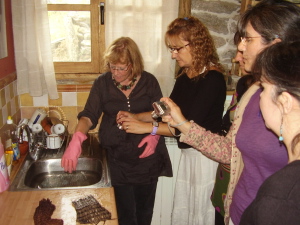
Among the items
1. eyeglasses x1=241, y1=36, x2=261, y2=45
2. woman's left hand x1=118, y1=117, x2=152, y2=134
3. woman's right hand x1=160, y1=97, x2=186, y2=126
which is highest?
eyeglasses x1=241, y1=36, x2=261, y2=45

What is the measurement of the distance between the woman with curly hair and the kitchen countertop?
15.5 inches

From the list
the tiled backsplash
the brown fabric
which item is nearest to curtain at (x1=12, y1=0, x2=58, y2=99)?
the tiled backsplash

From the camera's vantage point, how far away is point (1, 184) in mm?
1282

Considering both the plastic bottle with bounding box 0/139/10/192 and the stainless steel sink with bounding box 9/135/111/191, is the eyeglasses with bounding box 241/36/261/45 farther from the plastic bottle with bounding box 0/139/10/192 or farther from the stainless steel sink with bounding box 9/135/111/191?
the plastic bottle with bounding box 0/139/10/192

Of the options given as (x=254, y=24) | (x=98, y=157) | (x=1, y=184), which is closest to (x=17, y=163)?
(x=1, y=184)

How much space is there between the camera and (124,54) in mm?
1612

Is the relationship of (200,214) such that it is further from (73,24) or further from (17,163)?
(73,24)

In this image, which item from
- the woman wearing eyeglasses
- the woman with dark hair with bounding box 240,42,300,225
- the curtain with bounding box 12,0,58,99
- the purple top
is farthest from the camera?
the curtain with bounding box 12,0,58,99

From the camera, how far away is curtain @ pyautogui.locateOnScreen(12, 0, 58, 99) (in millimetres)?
1778

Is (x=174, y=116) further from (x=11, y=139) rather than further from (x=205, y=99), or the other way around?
(x=11, y=139)

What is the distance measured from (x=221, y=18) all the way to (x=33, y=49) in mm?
1238

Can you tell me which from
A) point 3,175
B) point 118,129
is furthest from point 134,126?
point 3,175

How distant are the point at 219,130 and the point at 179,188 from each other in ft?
1.52

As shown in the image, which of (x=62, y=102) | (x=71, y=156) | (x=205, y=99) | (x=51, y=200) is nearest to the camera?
(x=51, y=200)
